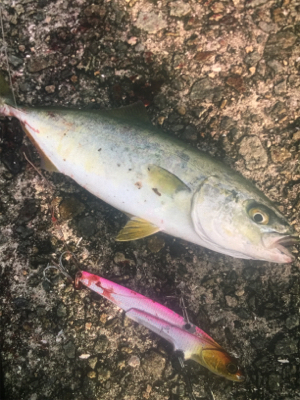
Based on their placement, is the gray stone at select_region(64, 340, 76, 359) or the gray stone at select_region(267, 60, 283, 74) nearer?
the gray stone at select_region(64, 340, 76, 359)

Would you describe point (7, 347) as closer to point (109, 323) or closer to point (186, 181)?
point (109, 323)

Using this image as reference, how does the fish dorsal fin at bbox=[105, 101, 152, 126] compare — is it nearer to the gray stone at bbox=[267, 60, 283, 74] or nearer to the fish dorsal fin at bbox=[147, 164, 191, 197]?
the fish dorsal fin at bbox=[147, 164, 191, 197]

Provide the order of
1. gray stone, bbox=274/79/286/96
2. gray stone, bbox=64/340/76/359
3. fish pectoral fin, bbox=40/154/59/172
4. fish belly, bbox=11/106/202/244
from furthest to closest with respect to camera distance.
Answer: gray stone, bbox=274/79/286/96
fish pectoral fin, bbox=40/154/59/172
gray stone, bbox=64/340/76/359
fish belly, bbox=11/106/202/244

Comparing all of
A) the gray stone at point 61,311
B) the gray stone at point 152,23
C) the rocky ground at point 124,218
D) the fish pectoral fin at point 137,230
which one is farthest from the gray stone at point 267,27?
the gray stone at point 61,311

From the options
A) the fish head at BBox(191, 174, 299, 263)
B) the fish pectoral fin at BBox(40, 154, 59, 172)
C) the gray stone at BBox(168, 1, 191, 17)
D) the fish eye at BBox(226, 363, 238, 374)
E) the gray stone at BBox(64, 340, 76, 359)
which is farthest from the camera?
the gray stone at BBox(168, 1, 191, 17)

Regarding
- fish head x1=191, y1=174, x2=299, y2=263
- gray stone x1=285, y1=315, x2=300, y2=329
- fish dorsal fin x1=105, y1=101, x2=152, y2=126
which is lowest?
gray stone x1=285, y1=315, x2=300, y2=329

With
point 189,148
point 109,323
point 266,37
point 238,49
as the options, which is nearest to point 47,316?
point 109,323

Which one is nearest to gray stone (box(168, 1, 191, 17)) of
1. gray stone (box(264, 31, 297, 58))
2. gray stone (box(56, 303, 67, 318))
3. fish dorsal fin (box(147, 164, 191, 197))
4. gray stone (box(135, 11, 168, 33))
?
gray stone (box(135, 11, 168, 33))

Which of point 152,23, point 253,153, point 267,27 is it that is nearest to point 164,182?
point 253,153
